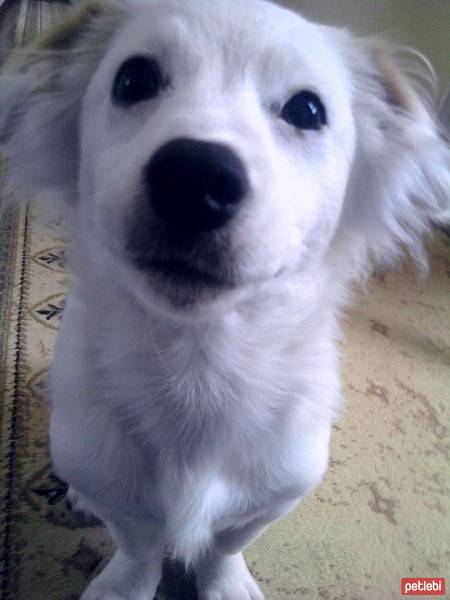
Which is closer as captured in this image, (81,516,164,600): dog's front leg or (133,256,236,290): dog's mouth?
(133,256,236,290): dog's mouth

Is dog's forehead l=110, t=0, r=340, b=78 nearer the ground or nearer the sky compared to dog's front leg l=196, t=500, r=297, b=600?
nearer the sky

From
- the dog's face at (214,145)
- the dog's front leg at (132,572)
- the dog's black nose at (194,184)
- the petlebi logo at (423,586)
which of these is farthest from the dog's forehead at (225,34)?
the petlebi logo at (423,586)

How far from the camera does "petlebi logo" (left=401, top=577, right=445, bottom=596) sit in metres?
1.17

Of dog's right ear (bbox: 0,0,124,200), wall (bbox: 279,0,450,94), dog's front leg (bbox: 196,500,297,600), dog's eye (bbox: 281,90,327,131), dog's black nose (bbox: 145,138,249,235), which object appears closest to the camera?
dog's black nose (bbox: 145,138,249,235)

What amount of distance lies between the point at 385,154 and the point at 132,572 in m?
0.95

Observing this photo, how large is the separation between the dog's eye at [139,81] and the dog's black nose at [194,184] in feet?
0.72

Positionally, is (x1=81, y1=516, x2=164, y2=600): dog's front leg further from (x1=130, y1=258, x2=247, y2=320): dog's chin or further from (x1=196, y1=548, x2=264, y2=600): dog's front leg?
(x1=130, y1=258, x2=247, y2=320): dog's chin

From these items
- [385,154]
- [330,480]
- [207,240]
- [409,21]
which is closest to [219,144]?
[207,240]

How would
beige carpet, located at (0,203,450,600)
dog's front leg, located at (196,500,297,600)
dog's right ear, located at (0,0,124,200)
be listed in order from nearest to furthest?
1. dog's right ear, located at (0,0,124,200)
2. dog's front leg, located at (196,500,297,600)
3. beige carpet, located at (0,203,450,600)

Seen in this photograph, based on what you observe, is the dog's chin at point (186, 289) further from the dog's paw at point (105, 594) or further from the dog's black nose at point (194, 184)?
the dog's paw at point (105, 594)

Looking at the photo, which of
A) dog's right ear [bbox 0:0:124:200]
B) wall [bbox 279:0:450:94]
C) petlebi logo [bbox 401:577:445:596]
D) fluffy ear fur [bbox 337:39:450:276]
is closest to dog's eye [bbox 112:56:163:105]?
dog's right ear [bbox 0:0:124:200]

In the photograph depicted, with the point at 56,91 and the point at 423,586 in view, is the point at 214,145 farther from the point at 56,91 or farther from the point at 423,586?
the point at 423,586

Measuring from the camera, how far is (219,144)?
1.85ft

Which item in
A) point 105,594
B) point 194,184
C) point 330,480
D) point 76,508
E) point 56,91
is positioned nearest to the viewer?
point 194,184
